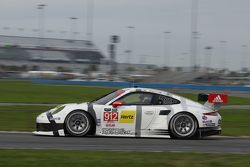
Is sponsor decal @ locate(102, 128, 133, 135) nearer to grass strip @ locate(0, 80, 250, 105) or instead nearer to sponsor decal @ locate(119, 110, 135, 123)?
sponsor decal @ locate(119, 110, 135, 123)

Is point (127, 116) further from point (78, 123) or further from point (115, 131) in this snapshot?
point (78, 123)

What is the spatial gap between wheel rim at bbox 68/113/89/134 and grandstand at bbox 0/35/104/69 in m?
86.4

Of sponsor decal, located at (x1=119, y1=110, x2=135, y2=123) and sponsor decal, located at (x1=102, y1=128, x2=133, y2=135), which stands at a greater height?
sponsor decal, located at (x1=119, y1=110, x2=135, y2=123)

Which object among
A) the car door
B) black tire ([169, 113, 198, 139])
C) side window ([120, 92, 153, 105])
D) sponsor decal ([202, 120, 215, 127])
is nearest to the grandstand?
side window ([120, 92, 153, 105])

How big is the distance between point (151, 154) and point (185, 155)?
23.8 inches

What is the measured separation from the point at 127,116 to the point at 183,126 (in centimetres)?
143

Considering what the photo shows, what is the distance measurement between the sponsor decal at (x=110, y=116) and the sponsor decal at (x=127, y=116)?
5.8 inches

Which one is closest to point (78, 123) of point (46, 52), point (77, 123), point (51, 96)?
point (77, 123)

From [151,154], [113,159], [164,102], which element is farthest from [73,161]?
[164,102]

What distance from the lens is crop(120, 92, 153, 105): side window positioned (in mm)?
12883

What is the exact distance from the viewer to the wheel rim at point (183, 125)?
42.0 feet

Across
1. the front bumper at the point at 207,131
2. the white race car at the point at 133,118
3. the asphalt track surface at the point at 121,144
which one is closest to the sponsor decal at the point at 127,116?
the white race car at the point at 133,118

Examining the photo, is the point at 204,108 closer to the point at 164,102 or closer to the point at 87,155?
the point at 164,102

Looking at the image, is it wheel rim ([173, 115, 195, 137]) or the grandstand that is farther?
the grandstand
